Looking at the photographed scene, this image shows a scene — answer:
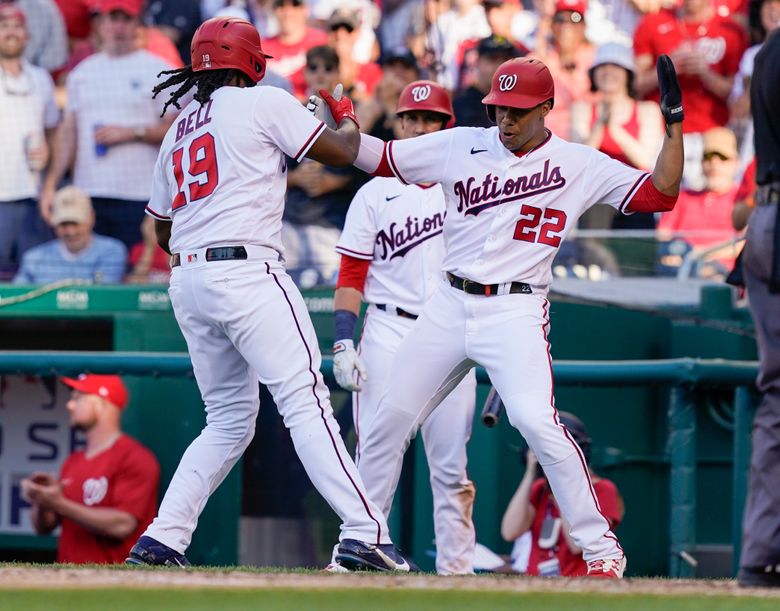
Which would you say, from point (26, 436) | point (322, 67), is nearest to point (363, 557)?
point (26, 436)

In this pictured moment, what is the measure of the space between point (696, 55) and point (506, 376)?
4.84 m

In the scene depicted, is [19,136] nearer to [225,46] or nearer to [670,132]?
[225,46]

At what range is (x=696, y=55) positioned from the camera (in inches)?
344

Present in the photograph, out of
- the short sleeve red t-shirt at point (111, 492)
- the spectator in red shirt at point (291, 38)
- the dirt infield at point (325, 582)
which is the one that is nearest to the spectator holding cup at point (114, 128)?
the spectator in red shirt at point (291, 38)

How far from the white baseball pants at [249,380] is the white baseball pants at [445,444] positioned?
34.3 inches

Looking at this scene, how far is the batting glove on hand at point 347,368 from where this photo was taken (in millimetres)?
5172

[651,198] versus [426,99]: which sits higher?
[426,99]

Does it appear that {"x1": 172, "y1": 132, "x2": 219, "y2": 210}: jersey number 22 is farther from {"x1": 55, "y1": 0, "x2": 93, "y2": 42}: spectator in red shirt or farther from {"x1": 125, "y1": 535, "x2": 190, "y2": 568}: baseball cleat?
{"x1": 55, "y1": 0, "x2": 93, "y2": 42}: spectator in red shirt

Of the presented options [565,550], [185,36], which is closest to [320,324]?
[565,550]

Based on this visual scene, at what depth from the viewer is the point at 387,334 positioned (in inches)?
219

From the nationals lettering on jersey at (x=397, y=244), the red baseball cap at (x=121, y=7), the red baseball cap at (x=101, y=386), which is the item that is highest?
the red baseball cap at (x=121, y=7)

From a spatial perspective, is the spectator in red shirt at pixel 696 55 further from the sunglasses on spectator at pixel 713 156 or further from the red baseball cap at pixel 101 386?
the red baseball cap at pixel 101 386

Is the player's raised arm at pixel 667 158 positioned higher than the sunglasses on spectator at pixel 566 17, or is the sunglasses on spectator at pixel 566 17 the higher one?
the sunglasses on spectator at pixel 566 17

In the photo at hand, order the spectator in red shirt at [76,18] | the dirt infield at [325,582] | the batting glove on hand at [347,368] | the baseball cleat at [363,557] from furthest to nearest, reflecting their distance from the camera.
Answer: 1. the spectator in red shirt at [76,18]
2. the batting glove on hand at [347,368]
3. the baseball cleat at [363,557]
4. the dirt infield at [325,582]
